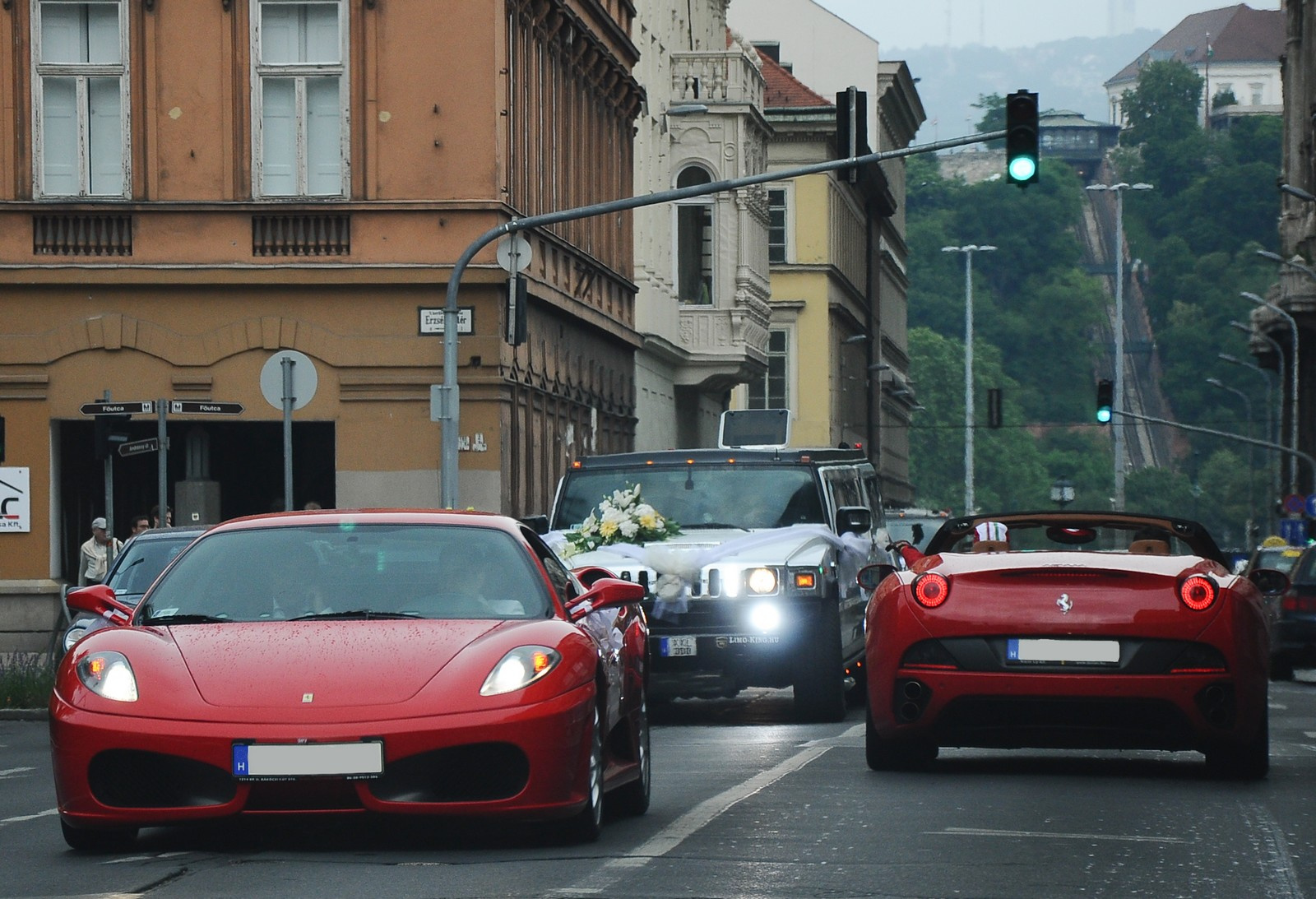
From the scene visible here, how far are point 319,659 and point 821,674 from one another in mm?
10394

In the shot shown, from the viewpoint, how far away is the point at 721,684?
65.3ft

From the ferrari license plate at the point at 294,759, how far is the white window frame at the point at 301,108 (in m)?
23.4

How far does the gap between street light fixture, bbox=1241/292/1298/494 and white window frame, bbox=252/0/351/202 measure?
40.6 meters

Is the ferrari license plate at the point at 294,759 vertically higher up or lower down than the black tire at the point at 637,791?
higher up

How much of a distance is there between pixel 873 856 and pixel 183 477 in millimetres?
24456

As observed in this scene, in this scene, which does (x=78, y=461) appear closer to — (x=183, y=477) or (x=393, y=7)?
(x=183, y=477)

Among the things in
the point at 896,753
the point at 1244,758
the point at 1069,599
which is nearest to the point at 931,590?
the point at 1069,599

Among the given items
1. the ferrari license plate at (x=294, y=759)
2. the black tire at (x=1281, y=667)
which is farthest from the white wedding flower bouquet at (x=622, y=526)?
the black tire at (x=1281, y=667)

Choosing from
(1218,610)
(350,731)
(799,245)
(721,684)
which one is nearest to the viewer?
(350,731)

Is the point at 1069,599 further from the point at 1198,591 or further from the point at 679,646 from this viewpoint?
the point at 679,646

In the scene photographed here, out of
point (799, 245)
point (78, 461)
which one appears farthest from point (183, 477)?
point (799, 245)

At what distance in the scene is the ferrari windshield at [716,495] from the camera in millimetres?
20938

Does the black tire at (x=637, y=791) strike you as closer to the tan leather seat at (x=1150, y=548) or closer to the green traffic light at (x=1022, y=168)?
the tan leather seat at (x=1150, y=548)

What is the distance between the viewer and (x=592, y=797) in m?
9.80
